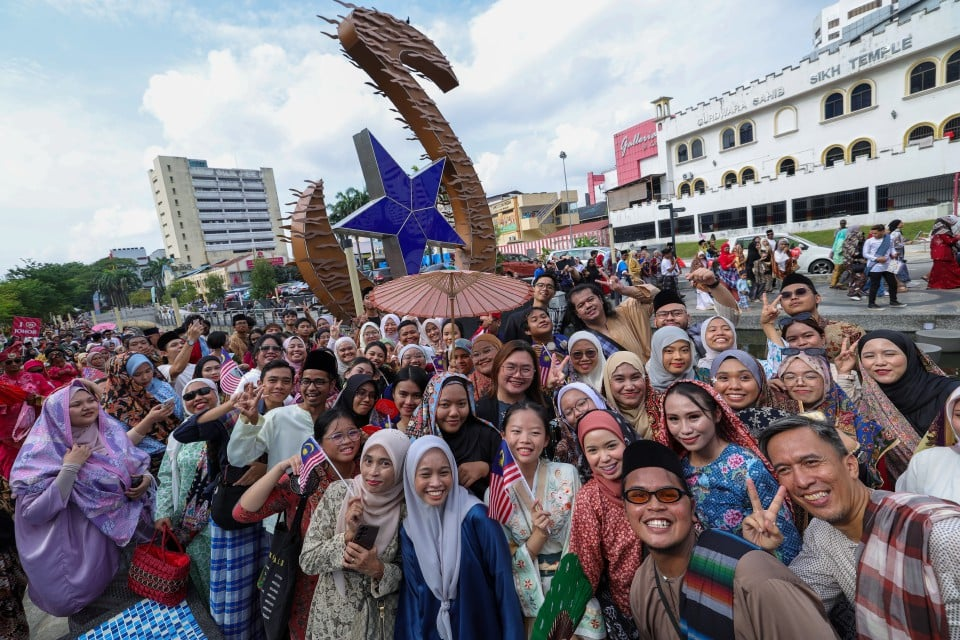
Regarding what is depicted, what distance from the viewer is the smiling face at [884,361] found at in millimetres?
2377

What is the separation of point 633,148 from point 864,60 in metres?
15.6

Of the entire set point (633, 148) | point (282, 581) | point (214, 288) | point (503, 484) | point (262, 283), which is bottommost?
point (282, 581)

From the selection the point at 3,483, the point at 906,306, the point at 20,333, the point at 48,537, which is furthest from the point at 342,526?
the point at 20,333

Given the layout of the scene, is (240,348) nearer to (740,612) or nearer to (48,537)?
(48,537)

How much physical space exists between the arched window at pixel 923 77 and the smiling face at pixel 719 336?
2848cm

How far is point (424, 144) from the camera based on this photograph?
10203mm

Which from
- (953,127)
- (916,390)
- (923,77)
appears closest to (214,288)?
(916,390)

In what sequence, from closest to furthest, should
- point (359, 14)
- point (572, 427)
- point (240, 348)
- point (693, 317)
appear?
point (572, 427), point (240, 348), point (359, 14), point (693, 317)

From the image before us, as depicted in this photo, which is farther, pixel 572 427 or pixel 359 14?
pixel 359 14

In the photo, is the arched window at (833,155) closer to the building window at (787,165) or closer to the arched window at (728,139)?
the building window at (787,165)

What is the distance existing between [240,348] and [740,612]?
7269 mm

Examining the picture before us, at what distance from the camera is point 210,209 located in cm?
7962

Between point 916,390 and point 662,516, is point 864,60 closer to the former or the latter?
point 916,390

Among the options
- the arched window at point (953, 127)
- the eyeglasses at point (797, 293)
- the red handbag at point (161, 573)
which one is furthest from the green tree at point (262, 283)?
the arched window at point (953, 127)
